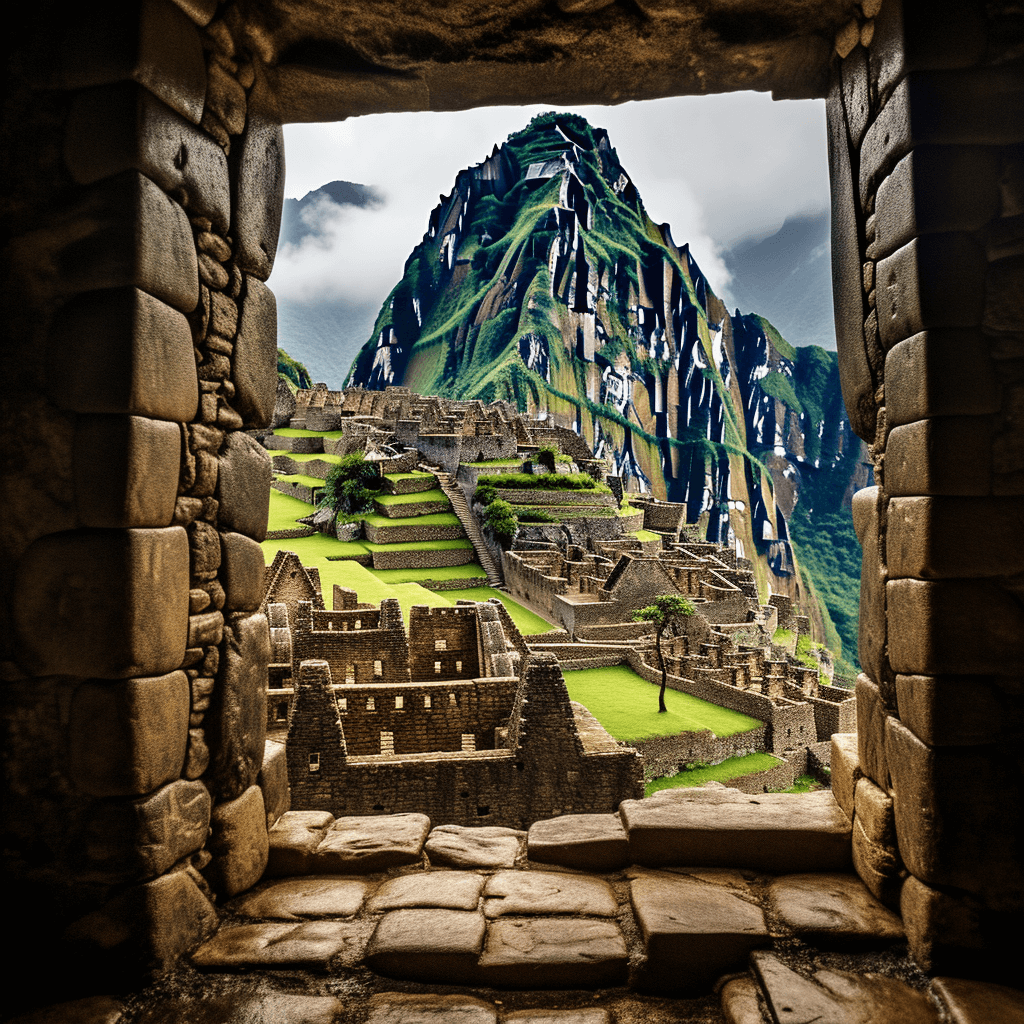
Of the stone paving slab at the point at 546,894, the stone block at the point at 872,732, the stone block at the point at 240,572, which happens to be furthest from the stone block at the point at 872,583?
the stone block at the point at 240,572

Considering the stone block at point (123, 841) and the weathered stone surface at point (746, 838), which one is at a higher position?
the stone block at point (123, 841)

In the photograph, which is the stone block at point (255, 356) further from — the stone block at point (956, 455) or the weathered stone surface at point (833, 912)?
the weathered stone surface at point (833, 912)

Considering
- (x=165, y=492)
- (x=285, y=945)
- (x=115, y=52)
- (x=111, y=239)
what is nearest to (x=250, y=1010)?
(x=285, y=945)

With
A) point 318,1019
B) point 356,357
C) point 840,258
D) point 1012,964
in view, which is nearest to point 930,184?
point 840,258

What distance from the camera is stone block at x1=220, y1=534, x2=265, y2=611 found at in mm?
2959

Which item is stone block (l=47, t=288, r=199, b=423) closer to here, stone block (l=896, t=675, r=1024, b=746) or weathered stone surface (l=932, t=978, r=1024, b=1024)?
stone block (l=896, t=675, r=1024, b=746)

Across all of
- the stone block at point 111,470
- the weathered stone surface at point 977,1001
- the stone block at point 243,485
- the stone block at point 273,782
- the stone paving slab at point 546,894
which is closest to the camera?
the weathered stone surface at point 977,1001

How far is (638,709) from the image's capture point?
17.2 meters

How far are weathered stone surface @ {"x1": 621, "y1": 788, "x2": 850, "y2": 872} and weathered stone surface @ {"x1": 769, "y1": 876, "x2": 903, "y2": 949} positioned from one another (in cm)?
8

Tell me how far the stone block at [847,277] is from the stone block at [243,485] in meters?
2.47

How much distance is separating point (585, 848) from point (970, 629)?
170 cm

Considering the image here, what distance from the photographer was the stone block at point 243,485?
2955mm

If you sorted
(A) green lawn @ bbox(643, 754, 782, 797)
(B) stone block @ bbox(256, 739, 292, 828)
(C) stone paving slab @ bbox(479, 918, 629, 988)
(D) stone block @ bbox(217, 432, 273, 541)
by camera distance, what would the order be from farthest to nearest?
(A) green lawn @ bbox(643, 754, 782, 797)
(B) stone block @ bbox(256, 739, 292, 828)
(D) stone block @ bbox(217, 432, 273, 541)
(C) stone paving slab @ bbox(479, 918, 629, 988)

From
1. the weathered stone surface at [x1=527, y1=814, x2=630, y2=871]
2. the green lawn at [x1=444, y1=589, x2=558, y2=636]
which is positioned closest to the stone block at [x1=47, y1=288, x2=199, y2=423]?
the weathered stone surface at [x1=527, y1=814, x2=630, y2=871]
